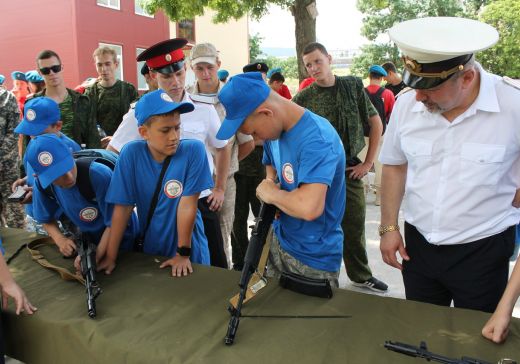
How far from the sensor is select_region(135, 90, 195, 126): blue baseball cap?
1879 mm

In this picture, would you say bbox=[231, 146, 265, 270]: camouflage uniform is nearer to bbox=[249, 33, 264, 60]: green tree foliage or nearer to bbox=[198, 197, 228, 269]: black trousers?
bbox=[198, 197, 228, 269]: black trousers

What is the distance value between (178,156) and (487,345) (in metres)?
1.40

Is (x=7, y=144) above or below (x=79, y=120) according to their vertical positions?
below

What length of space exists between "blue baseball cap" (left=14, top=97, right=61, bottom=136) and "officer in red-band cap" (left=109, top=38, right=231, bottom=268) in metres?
0.38

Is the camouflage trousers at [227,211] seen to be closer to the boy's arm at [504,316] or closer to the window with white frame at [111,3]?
the boy's arm at [504,316]

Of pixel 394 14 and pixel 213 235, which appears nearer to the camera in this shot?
pixel 213 235

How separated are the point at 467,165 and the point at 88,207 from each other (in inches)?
67.3

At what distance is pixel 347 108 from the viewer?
3.15m

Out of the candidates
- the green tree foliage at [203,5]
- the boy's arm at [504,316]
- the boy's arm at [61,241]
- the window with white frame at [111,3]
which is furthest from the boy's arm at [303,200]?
the window with white frame at [111,3]

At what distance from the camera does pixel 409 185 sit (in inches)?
66.2

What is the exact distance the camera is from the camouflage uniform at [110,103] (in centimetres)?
392

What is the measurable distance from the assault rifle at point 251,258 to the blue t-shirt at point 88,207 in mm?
872

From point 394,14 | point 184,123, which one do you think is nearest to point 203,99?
point 184,123

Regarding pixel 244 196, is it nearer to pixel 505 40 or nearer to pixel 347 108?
pixel 347 108
